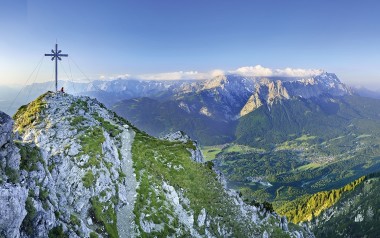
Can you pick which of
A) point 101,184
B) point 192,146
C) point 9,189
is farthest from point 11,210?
point 192,146

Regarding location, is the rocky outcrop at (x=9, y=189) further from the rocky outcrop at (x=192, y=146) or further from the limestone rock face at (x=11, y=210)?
the rocky outcrop at (x=192, y=146)

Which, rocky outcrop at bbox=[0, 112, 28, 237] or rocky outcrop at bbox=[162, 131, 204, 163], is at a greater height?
rocky outcrop at bbox=[0, 112, 28, 237]

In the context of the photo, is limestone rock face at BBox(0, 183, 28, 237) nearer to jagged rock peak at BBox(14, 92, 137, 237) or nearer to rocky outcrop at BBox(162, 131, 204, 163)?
jagged rock peak at BBox(14, 92, 137, 237)

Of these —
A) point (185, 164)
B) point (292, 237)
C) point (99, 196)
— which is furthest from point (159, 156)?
point (292, 237)

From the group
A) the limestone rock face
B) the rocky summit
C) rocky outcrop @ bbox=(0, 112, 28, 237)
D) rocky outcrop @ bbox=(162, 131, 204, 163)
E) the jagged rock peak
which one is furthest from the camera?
rocky outcrop @ bbox=(162, 131, 204, 163)

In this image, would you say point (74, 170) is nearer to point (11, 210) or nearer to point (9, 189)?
point (9, 189)

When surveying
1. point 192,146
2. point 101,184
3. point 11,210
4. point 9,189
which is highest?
point 9,189

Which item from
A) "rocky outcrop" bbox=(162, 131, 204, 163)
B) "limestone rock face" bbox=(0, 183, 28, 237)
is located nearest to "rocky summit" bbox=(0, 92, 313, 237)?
"limestone rock face" bbox=(0, 183, 28, 237)

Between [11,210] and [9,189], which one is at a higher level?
[9,189]
